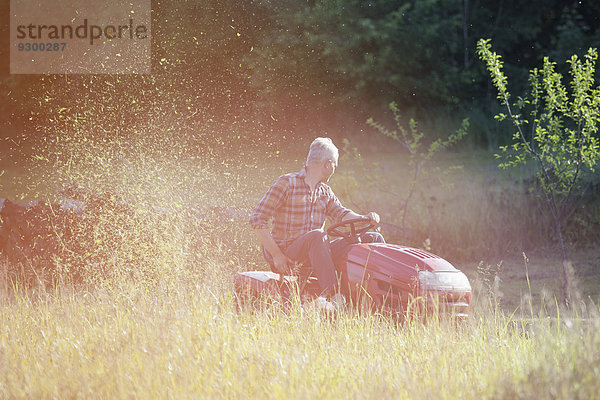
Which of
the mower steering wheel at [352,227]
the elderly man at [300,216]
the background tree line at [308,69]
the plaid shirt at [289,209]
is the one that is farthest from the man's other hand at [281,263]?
the background tree line at [308,69]

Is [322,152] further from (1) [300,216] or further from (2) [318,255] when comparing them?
(2) [318,255]

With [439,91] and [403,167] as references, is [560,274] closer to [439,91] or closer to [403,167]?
[403,167]

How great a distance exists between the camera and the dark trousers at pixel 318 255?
451 centimetres

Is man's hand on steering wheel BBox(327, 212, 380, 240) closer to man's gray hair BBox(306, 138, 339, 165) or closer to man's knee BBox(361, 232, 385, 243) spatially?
man's knee BBox(361, 232, 385, 243)

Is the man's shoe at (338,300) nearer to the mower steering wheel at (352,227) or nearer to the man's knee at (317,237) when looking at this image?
the man's knee at (317,237)

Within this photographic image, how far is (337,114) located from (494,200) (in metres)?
6.13

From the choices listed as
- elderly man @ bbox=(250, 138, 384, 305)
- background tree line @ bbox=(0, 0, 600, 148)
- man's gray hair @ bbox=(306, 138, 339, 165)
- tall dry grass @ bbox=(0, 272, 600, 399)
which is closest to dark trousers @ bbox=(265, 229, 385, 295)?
elderly man @ bbox=(250, 138, 384, 305)

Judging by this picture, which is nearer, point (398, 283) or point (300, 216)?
point (398, 283)

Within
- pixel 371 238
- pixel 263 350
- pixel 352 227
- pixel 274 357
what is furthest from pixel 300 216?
pixel 274 357

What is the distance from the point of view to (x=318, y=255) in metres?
4.52

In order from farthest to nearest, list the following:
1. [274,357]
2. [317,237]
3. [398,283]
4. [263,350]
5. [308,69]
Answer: [308,69] → [317,237] → [398,283] → [263,350] → [274,357]

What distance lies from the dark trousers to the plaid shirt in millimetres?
196

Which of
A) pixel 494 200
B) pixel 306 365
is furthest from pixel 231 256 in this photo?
pixel 306 365

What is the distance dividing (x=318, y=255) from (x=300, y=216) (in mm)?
456
